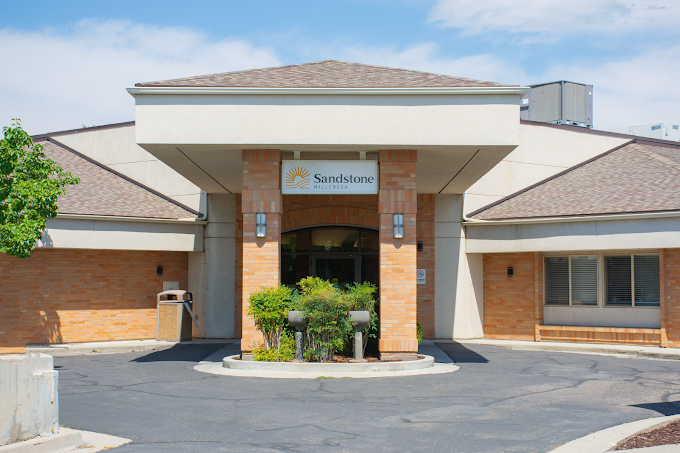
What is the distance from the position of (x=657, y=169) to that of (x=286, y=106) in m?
12.5

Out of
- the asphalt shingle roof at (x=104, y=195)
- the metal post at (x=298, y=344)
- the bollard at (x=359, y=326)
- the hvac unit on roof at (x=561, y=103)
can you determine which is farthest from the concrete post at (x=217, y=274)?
the hvac unit on roof at (x=561, y=103)

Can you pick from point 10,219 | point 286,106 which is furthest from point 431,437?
point 10,219

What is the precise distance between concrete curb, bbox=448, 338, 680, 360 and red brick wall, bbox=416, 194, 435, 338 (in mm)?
743

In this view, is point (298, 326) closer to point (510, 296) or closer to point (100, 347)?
point (100, 347)

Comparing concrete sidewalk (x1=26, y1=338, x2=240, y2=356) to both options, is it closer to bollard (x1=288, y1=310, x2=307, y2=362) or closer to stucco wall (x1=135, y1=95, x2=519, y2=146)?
bollard (x1=288, y1=310, x2=307, y2=362)

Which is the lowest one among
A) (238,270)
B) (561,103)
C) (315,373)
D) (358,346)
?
(315,373)

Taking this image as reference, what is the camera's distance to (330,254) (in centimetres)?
1936

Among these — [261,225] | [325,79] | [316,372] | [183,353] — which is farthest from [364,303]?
[183,353]

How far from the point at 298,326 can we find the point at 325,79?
5.55 m

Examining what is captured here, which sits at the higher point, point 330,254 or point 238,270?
point 330,254

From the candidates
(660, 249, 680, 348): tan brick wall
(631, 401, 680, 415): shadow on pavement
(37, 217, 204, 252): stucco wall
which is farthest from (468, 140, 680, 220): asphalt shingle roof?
(37, 217, 204, 252): stucco wall

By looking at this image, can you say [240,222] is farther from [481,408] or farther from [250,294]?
[481,408]

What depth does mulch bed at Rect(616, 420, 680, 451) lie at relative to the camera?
6.65 m

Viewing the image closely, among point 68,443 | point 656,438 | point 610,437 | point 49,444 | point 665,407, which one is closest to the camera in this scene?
point 49,444
